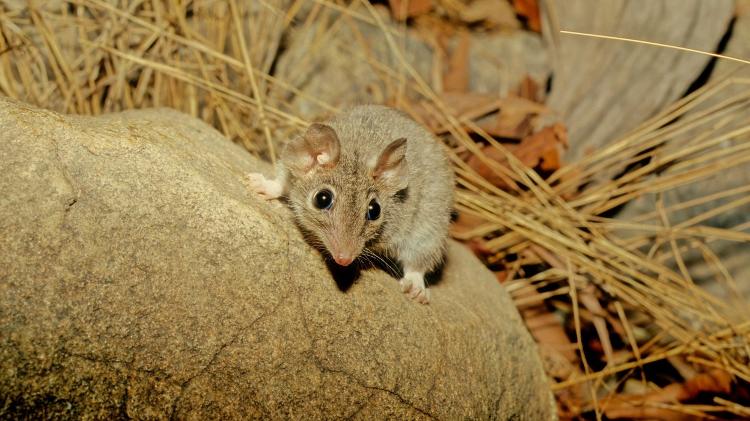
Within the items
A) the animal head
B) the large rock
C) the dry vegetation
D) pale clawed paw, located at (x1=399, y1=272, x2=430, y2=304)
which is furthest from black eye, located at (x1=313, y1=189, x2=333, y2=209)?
the dry vegetation

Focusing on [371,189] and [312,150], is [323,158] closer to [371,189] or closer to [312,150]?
[312,150]

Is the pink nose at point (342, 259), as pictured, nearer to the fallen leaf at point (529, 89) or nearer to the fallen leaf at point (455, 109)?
the fallen leaf at point (455, 109)

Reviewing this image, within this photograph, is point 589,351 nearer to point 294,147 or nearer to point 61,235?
point 294,147

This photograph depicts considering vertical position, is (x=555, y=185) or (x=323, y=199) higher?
(x=323, y=199)

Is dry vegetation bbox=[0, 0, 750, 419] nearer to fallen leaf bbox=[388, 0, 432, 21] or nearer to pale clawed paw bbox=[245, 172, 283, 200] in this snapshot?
pale clawed paw bbox=[245, 172, 283, 200]

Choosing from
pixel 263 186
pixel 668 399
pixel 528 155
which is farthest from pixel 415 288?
pixel 668 399

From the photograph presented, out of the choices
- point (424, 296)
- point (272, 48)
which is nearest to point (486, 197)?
point (424, 296)

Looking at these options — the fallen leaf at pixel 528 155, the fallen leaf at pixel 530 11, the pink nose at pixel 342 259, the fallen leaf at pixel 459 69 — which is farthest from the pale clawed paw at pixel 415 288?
the fallen leaf at pixel 530 11
